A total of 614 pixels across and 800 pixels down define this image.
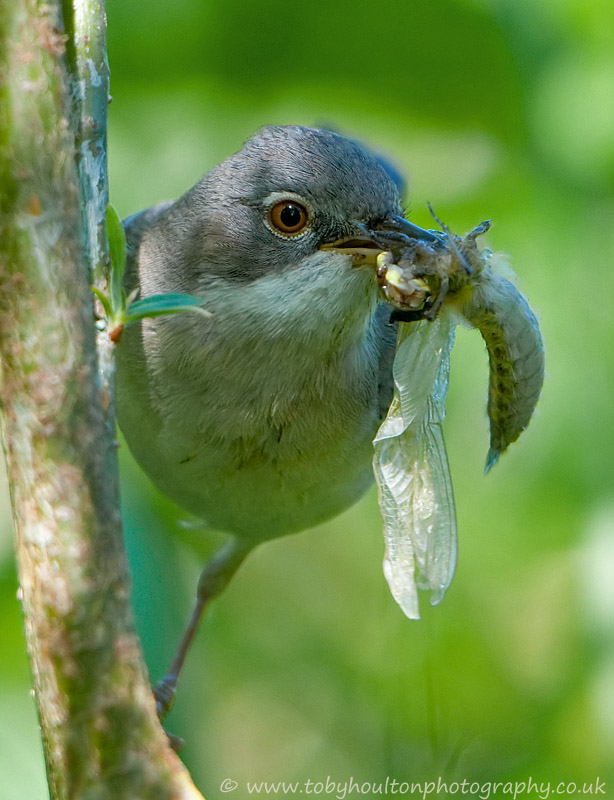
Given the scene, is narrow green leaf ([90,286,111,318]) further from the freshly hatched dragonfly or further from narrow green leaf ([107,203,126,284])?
the freshly hatched dragonfly

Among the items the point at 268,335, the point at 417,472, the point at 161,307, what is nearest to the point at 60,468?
the point at 161,307

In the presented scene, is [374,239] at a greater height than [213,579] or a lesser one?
greater

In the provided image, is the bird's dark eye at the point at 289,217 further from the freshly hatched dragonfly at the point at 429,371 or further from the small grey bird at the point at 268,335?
the freshly hatched dragonfly at the point at 429,371

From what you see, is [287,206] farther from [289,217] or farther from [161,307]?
[161,307]

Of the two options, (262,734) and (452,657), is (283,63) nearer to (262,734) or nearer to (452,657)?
(452,657)

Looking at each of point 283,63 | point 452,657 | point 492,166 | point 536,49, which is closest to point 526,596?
point 452,657

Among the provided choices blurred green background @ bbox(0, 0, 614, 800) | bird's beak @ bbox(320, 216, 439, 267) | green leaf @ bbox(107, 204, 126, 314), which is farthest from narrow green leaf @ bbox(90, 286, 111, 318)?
blurred green background @ bbox(0, 0, 614, 800)
